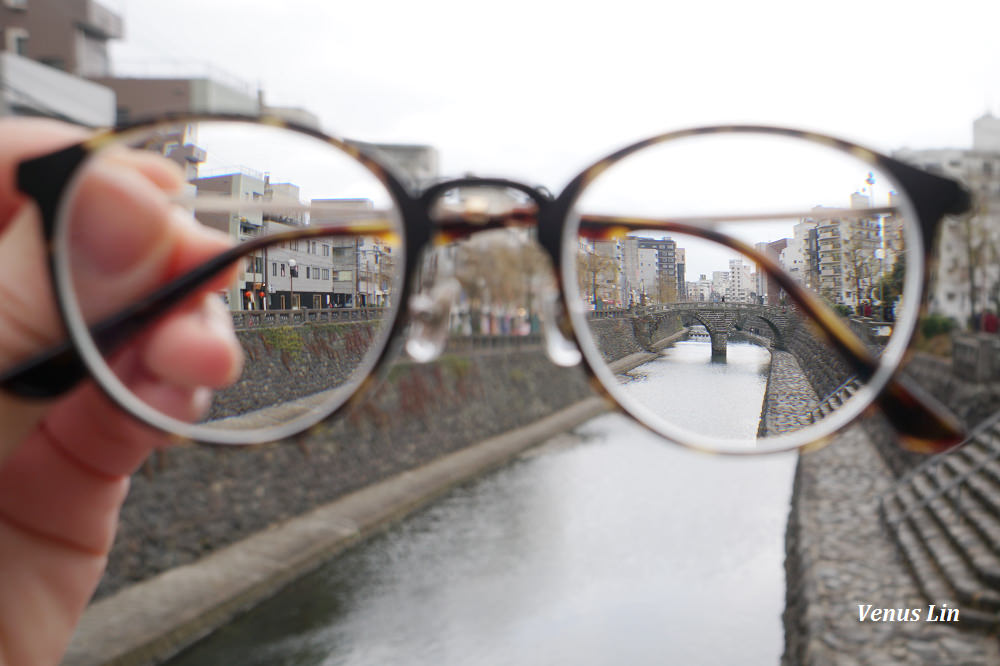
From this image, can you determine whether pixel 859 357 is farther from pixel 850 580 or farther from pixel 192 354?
pixel 850 580

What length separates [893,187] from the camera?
0.51 metres

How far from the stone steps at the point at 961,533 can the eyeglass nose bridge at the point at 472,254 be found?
240cm

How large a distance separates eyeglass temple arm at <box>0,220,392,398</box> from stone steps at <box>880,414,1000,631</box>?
8.69 feet

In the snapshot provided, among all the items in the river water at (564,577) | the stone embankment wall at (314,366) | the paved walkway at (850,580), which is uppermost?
the stone embankment wall at (314,366)

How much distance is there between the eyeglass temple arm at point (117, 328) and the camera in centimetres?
43

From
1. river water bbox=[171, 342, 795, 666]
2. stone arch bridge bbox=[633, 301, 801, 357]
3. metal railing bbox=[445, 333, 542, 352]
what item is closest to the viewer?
metal railing bbox=[445, 333, 542, 352]

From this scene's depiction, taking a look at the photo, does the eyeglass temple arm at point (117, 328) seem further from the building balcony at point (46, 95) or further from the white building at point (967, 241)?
the white building at point (967, 241)

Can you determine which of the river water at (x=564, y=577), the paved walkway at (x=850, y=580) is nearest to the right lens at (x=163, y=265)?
the paved walkway at (x=850, y=580)

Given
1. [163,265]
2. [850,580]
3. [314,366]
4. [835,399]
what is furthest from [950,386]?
[850,580]

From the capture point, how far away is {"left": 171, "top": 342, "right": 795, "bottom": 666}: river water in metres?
5.34

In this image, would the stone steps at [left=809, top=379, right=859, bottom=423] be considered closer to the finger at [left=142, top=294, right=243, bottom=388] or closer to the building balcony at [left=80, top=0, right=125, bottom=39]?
the finger at [left=142, top=294, right=243, bottom=388]

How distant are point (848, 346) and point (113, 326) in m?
0.56

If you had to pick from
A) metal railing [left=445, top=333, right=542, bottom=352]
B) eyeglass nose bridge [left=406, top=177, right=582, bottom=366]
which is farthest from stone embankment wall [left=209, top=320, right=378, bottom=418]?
eyeglass nose bridge [left=406, top=177, right=582, bottom=366]

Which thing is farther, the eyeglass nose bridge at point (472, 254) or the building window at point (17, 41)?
the building window at point (17, 41)
